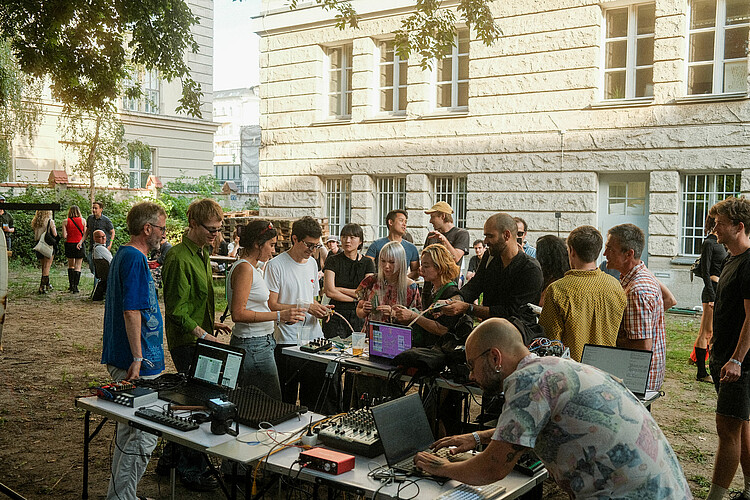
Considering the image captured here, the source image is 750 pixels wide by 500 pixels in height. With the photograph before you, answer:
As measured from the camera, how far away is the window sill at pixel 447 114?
1566 centimetres

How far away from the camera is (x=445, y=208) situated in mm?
9391

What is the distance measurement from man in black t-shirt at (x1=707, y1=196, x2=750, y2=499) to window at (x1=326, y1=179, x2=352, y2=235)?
524 inches

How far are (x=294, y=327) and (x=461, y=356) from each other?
1887mm

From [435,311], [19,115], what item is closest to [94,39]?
[435,311]

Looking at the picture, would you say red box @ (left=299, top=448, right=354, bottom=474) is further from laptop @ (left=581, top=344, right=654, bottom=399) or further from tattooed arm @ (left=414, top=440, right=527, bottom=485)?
laptop @ (left=581, top=344, right=654, bottom=399)

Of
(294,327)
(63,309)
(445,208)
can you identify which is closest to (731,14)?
(445,208)

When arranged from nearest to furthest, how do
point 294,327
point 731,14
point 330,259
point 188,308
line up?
1. point 188,308
2. point 294,327
3. point 330,259
4. point 731,14

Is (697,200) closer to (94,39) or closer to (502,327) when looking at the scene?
(94,39)

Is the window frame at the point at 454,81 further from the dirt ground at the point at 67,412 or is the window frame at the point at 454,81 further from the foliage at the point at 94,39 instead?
the foliage at the point at 94,39

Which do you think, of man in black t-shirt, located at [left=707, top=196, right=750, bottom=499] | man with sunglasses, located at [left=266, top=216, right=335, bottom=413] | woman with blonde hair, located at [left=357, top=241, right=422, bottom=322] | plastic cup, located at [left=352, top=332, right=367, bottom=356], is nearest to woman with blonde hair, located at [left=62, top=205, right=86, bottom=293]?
man with sunglasses, located at [left=266, top=216, right=335, bottom=413]

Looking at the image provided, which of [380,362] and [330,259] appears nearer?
[380,362]

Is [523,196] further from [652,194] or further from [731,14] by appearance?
[731,14]

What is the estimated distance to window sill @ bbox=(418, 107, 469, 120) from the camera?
1566 centimetres

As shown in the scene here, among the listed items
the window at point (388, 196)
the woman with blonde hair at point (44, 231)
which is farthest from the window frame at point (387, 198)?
the woman with blonde hair at point (44, 231)
